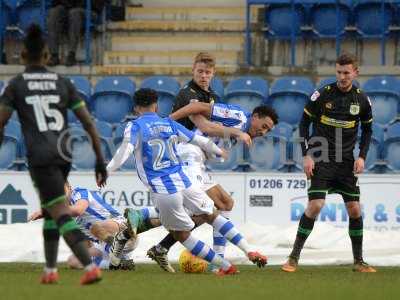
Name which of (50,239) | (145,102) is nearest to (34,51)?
(50,239)

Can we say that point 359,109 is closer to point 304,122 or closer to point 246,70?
point 304,122

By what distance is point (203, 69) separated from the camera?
1258cm

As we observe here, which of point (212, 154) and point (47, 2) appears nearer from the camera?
point (212, 154)

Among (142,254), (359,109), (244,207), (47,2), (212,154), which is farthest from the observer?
(47,2)

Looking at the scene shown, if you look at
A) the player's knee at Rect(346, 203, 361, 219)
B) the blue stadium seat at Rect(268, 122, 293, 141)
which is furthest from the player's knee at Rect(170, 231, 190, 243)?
the blue stadium seat at Rect(268, 122, 293, 141)

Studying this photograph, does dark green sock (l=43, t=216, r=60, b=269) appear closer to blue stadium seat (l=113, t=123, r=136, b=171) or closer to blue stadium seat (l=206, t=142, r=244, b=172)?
blue stadium seat (l=113, t=123, r=136, b=171)

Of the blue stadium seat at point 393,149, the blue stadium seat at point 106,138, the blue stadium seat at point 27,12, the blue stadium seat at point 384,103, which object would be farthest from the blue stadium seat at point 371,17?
the blue stadium seat at point 27,12

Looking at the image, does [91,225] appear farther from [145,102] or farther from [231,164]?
[231,164]

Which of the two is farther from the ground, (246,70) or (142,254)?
(246,70)

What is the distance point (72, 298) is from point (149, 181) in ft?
10.1

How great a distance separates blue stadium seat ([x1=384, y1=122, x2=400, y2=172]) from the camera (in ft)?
58.3

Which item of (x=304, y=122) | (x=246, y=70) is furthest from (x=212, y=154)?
(x=246, y=70)

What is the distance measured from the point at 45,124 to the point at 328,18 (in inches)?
457

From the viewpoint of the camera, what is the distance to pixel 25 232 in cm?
1547
